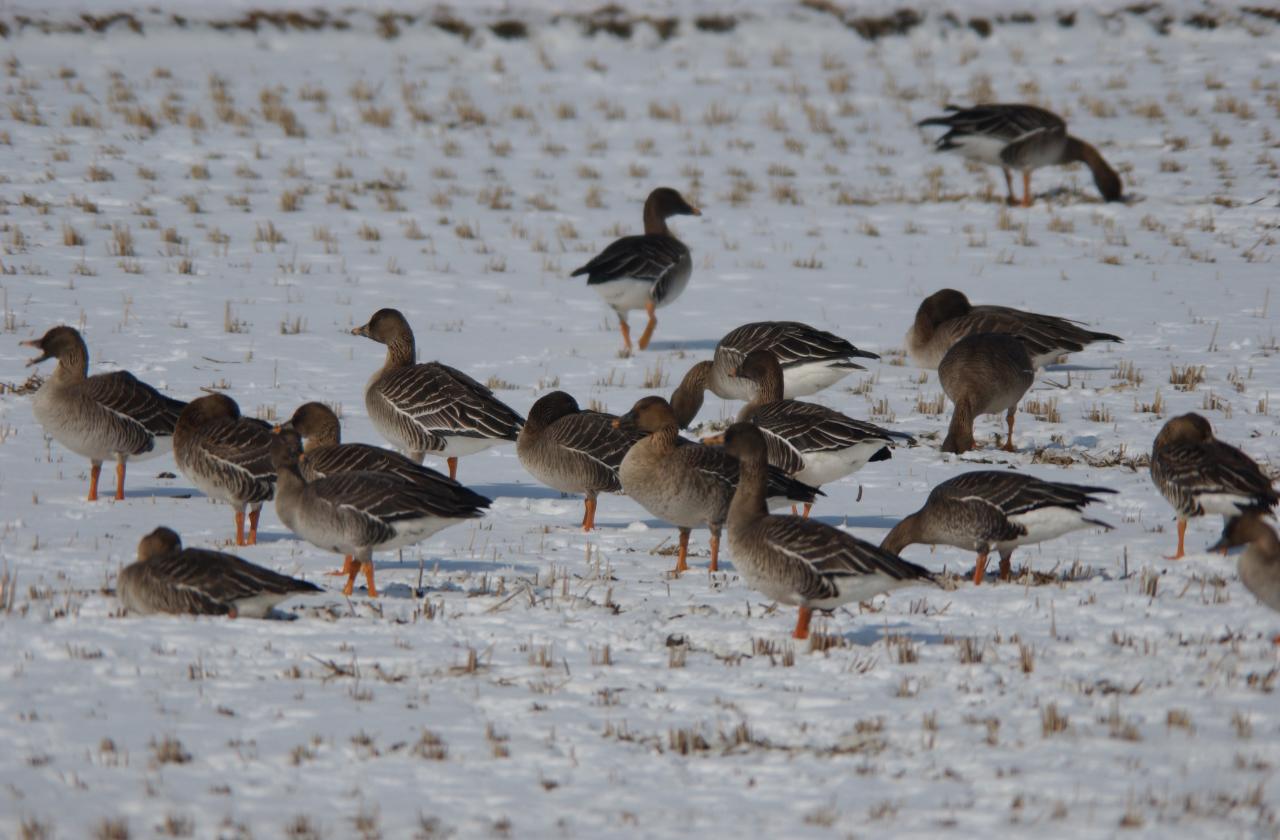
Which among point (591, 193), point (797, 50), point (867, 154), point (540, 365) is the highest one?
point (797, 50)

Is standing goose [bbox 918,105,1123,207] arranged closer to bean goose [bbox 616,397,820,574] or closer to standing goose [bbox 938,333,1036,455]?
standing goose [bbox 938,333,1036,455]

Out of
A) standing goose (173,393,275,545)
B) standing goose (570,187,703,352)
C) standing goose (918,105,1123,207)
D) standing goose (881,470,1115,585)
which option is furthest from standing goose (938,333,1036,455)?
standing goose (918,105,1123,207)

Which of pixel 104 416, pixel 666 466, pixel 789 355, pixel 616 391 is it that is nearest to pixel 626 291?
pixel 616 391

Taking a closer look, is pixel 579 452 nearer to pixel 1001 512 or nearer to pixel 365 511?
pixel 365 511

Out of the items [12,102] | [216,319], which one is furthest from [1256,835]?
[12,102]

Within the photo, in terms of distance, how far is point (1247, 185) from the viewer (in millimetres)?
24609

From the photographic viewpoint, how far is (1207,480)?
382 inches

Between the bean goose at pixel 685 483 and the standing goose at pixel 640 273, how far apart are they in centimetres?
705

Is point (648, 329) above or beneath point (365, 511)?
above

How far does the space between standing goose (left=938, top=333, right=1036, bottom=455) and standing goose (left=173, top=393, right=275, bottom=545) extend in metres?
6.22

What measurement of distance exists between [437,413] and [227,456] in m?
2.28

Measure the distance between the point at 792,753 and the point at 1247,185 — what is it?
834 inches

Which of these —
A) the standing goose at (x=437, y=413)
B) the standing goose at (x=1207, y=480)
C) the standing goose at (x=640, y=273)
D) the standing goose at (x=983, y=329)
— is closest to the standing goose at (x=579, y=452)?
the standing goose at (x=437, y=413)

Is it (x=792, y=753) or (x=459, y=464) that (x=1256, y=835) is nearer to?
(x=792, y=753)
